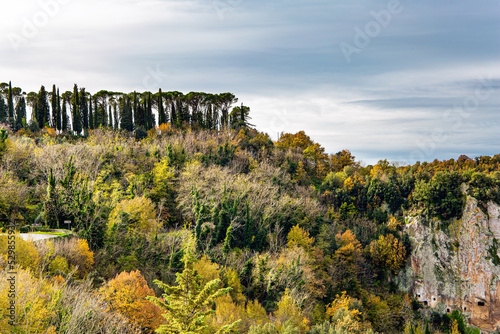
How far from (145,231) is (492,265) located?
5489cm

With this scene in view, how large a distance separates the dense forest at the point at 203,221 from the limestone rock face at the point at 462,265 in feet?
5.18

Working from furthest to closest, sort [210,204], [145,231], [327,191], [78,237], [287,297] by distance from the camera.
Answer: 1. [327,191]
2. [210,204]
3. [145,231]
4. [287,297]
5. [78,237]

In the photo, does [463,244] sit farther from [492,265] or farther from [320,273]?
[320,273]

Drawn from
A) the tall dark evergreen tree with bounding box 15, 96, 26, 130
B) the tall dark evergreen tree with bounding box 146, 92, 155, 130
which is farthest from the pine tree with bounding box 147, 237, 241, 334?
the tall dark evergreen tree with bounding box 15, 96, 26, 130

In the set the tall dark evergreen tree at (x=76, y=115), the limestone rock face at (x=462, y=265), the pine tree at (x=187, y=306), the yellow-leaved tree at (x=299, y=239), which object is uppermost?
the tall dark evergreen tree at (x=76, y=115)

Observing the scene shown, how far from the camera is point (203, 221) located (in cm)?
4162

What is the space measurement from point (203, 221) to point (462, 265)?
45.0 m

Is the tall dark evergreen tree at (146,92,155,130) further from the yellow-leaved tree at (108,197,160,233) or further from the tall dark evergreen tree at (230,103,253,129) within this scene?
the yellow-leaved tree at (108,197,160,233)

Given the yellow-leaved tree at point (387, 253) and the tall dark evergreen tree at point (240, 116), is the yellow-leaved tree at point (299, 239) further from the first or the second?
the tall dark evergreen tree at point (240, 116)

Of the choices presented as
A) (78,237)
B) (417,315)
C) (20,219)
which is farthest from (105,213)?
(417,315)

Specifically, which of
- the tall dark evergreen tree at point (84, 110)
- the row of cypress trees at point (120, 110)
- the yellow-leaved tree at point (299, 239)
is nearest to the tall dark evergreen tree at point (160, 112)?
the row of cypress trees at point (120, 110)

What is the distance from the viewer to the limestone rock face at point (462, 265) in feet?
189

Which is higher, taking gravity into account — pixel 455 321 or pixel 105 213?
pixel 105 213

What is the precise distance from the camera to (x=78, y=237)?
29.3 meters
